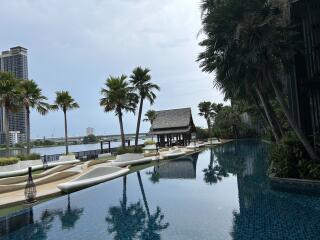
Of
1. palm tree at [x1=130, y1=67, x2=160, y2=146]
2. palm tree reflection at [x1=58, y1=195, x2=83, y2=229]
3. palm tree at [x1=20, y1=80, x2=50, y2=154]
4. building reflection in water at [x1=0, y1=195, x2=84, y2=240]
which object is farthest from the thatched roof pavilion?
building reflection in water at [x1=0, y1=195, x2=84, y2=240]

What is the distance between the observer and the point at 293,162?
11.3 metres

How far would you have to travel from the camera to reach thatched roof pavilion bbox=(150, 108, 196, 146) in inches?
1641

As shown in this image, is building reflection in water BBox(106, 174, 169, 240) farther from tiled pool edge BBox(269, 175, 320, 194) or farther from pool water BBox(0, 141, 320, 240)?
tiled pool edge BBox(269, 175, 320, 194)

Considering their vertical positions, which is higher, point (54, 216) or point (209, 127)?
point (209, 127)

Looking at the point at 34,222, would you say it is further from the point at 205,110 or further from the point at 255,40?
the point at 205,110

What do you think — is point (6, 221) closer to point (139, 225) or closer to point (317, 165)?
point (139, 225)

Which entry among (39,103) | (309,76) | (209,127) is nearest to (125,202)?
(309,76)

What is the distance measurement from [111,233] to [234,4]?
29.8 feet

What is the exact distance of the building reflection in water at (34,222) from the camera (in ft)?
24.0

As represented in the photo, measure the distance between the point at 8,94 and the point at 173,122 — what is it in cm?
2630

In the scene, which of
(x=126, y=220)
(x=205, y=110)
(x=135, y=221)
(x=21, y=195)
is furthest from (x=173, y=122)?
(x=135, y=221)

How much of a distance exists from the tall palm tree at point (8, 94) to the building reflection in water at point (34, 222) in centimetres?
1188

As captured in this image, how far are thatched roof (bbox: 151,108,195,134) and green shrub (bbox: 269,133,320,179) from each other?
2922 centimetres

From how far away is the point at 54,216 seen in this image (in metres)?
8.80
